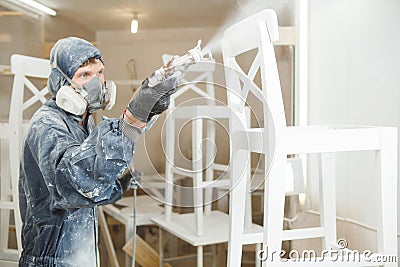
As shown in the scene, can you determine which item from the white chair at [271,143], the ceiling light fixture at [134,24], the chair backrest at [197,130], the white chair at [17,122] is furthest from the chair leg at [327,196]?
the white chair at [17,122]

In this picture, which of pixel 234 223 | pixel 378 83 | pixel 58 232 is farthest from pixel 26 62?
pixel 378 83

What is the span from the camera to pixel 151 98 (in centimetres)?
114

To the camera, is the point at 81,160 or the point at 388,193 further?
the point at 388,193

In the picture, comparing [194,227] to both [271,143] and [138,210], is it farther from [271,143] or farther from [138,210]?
[271,143]

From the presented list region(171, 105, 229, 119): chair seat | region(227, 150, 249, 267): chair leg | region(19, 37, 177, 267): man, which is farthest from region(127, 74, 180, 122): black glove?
region(227, 150, 249, 267): chair leg

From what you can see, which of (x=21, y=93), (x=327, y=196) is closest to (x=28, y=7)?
(x=21, y=93)

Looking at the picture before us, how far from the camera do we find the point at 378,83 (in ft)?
5.39

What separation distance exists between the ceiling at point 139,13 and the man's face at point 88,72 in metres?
0.29

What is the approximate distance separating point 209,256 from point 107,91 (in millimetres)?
638

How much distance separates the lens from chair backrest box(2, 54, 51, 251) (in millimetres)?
1599

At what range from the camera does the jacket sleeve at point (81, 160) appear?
1.15 m

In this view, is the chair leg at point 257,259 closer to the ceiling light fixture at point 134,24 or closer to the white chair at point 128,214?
the white chair at point 128,214

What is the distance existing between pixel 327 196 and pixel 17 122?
1019 millimetres

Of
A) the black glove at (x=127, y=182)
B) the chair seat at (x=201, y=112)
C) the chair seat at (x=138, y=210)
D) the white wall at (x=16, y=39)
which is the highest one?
the white wall at (x=16, y=39)
